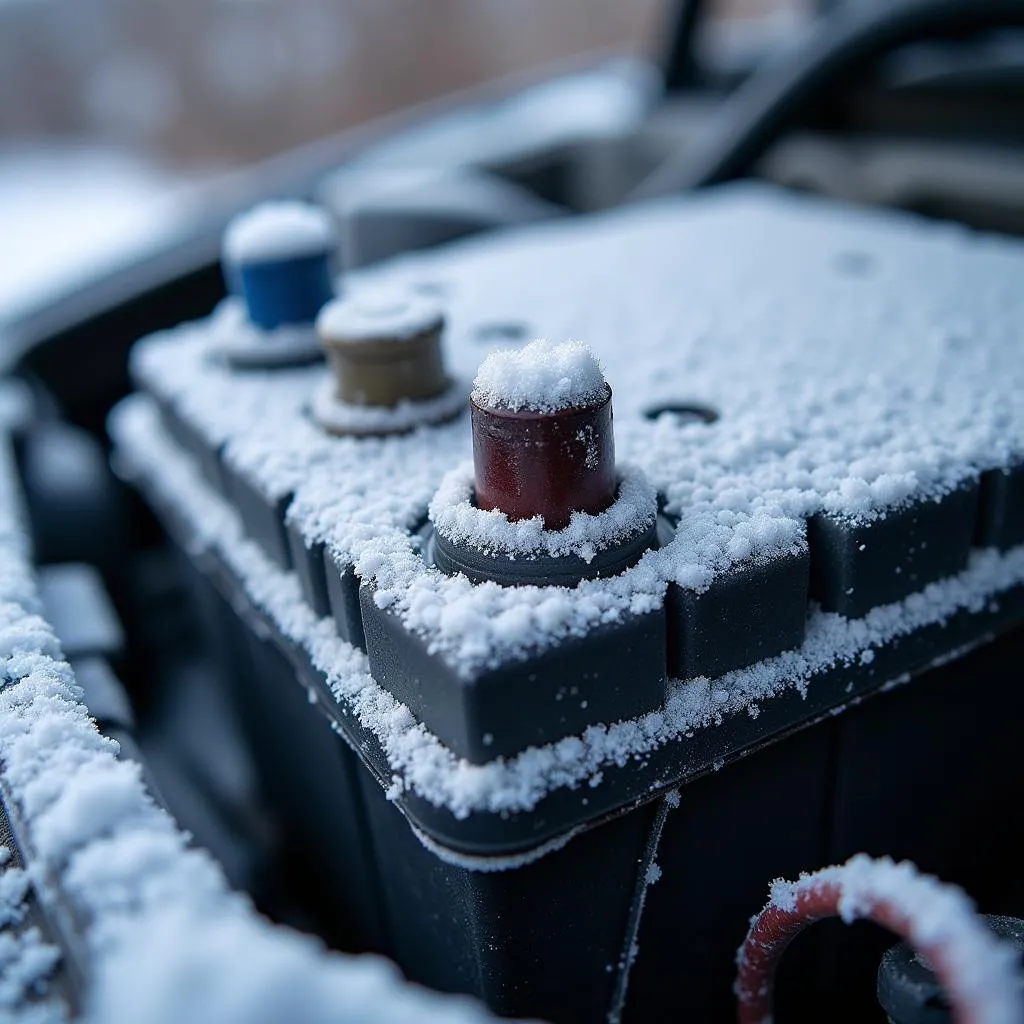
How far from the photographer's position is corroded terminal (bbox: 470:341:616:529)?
0.56 meters

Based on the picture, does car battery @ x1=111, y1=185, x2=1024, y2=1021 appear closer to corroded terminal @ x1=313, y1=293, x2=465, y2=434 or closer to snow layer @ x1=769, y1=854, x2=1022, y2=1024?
corroded terminal @ x1=313, y1=293, x2=465, y2=434

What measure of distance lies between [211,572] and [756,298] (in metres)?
0.68

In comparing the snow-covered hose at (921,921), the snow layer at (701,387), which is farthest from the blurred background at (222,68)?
the snow-covered hose at (921,921)

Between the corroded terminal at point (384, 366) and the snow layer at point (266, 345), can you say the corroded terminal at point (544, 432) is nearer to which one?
→ the corroded terminal at point (384, 366)

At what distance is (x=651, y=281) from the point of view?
1.20m

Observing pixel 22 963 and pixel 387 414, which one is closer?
pixel 22 963

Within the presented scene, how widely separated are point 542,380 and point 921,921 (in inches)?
13.3

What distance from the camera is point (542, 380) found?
0.56 m

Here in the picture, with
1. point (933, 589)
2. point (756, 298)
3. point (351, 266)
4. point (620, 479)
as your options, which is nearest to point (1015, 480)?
point (933, 589)

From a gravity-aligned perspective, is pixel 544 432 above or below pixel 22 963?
above

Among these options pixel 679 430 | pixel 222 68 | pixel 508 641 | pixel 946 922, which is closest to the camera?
pixel 946 922

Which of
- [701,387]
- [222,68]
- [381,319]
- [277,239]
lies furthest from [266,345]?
[222,68]

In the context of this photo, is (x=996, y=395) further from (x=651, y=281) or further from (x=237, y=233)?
(x=237, y=233)

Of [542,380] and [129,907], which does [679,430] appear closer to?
[542,380]
